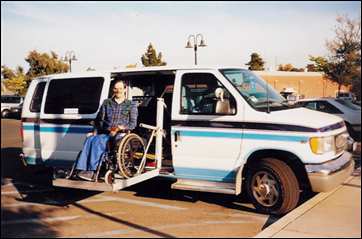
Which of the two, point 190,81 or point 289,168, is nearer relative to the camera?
point 289,168

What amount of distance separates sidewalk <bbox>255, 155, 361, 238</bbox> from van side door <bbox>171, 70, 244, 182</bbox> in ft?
4.06

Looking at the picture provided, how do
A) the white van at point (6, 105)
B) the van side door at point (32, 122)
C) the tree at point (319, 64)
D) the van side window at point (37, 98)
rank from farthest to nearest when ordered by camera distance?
1. the tree at point (319, 64)
2. the van side window at point (37, 98)
3. the van side door at point (32, 122)
4. the white van at point (6, 105)

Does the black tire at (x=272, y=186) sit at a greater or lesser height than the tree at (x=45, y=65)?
lesser

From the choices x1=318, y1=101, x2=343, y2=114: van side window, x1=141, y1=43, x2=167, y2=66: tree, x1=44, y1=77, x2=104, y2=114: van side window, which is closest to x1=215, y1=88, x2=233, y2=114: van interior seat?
x1=44, y1=77, x2=104, y2=114: van side window

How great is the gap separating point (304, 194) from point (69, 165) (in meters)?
→ 3.97

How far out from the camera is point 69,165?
748 cm

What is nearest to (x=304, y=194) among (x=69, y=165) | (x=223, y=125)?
(x=223, y=125)

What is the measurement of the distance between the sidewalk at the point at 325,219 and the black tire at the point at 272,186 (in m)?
0.26

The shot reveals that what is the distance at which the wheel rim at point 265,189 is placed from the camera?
235 inches

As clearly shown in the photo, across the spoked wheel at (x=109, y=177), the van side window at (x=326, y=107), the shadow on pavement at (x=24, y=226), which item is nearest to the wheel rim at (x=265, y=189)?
the spoked wheel at (x=109, y=177)

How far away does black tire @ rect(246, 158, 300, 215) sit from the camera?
19.0ft

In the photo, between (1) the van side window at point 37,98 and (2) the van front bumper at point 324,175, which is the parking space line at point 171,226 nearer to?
(2) the van front bumper at point 324,175

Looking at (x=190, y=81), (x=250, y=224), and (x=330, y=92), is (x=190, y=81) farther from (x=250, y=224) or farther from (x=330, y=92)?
(x=330, y=92)

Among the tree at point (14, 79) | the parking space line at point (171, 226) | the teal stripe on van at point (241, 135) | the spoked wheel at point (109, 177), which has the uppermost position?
the tree at point (14, 79)
